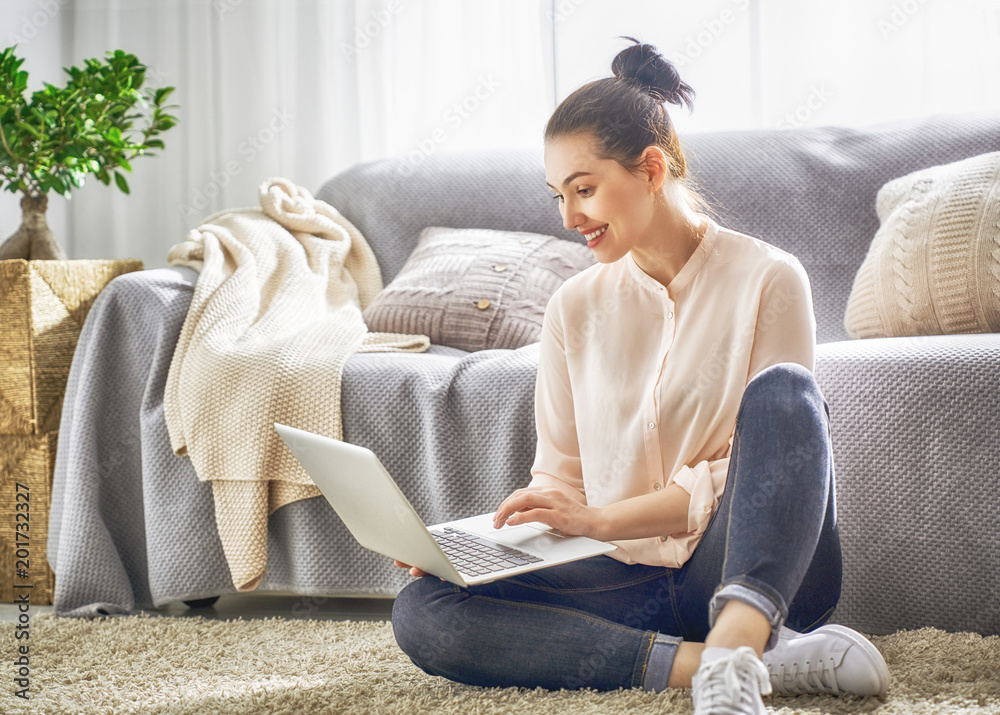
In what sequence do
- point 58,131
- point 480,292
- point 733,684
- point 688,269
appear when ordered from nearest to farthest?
1. point 733,684
2. point 688,269
3. point 480,292
4. point 58,131

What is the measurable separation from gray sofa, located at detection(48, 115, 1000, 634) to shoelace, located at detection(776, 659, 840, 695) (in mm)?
327

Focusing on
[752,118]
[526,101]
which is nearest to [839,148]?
[752,118]

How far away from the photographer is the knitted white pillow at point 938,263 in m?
1.33

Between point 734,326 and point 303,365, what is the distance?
0.77 metres

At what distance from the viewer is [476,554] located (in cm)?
93

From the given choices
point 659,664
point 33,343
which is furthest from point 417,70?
point 659,664

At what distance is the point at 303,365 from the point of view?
147 cm

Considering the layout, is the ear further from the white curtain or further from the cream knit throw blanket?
the white curtain

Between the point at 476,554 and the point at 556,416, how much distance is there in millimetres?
243

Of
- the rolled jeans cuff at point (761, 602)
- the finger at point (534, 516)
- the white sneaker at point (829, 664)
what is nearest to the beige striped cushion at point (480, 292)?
the finger at point (534, 516)

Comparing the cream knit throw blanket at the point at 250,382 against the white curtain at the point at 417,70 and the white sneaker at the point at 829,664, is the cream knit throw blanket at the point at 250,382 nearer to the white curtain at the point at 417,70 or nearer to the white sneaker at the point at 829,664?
the white curtain at the point at 417,70

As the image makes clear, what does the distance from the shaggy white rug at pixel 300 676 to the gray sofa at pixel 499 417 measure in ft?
0.31

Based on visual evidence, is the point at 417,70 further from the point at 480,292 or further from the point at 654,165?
the point at 654,165

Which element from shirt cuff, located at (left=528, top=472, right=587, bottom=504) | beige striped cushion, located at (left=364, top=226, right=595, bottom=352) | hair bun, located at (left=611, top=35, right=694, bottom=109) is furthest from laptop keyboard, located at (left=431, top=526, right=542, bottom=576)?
beige striped cushion, located at (left=364, top=226, right=595, bottom=352)
